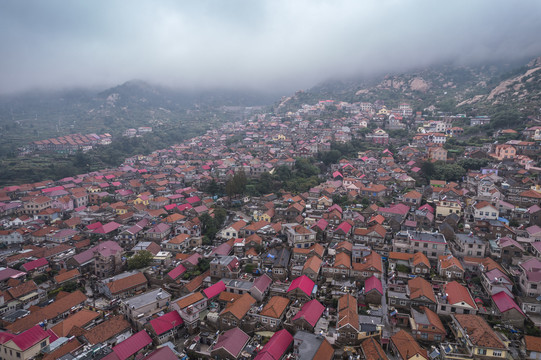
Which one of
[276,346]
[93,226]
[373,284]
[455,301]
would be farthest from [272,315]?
[93,226]

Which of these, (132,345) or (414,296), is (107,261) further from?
(414,296)

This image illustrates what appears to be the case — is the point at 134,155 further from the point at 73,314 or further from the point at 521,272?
the point at 521,272

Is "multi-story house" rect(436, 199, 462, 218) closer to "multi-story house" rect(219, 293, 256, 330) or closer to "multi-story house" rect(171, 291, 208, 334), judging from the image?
"multi-story house" rect(219, 293, 256, 330)

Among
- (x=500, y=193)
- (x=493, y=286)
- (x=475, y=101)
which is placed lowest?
(x=493, y=286)

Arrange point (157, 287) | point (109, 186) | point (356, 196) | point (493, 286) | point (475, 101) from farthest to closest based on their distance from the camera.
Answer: point (475, 101)
point (109, 186)
point (356, 196)
point (157, 287)
point (493, 286)

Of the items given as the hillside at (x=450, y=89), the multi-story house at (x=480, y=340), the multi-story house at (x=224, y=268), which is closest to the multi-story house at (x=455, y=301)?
the multi-story house at (x=480, y=340)

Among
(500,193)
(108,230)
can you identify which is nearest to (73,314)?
(108,230)

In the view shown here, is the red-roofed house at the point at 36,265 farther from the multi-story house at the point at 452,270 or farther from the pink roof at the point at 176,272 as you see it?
the multi-story house at the point at 452,270
